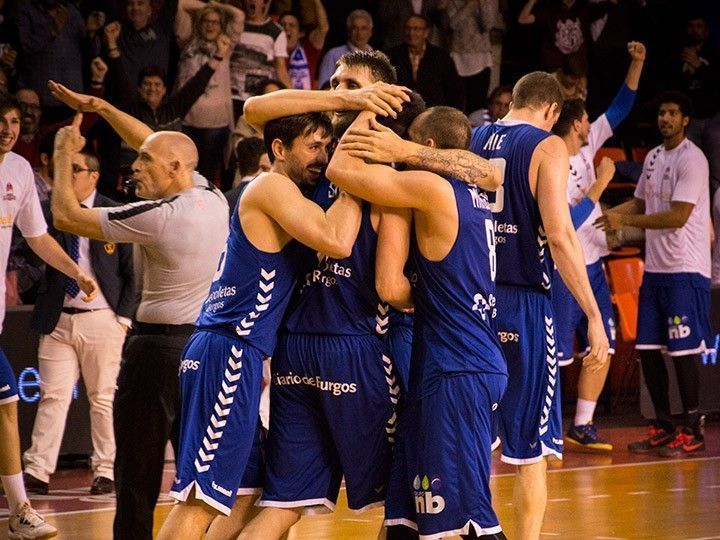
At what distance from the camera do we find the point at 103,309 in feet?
32.2

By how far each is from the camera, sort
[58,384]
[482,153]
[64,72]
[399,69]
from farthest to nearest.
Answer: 1. [399,69]
2. [64,72]
3. [58,384]
4. [482,153]

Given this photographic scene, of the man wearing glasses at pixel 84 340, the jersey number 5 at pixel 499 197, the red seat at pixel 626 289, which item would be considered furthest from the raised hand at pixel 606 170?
the red seat at pixel 626 289

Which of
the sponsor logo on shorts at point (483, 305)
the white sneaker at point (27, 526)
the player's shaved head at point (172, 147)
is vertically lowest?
the white sneaker at point (27, 526)

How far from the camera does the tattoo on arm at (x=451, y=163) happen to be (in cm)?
554

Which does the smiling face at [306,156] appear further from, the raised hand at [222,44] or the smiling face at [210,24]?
the smiling face at [210,24]

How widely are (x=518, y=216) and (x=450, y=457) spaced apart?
1.71 metres

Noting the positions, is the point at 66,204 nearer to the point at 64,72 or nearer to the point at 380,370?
the point at 380,370

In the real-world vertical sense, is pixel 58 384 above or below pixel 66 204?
below

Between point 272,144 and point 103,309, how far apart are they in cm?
438

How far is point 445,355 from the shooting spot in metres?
5.51

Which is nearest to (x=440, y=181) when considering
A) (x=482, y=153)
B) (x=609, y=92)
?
(x=482, y=153)

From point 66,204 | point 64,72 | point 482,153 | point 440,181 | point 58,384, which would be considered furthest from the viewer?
point 64,72

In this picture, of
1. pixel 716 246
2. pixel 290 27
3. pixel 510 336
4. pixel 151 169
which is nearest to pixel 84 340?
pixel 151 169

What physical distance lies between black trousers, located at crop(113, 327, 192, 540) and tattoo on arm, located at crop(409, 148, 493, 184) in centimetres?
168
